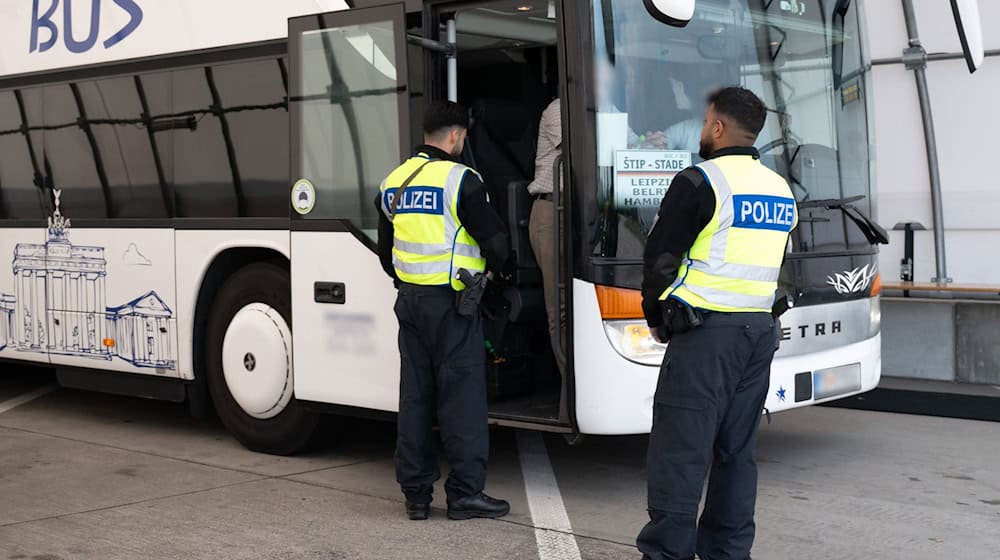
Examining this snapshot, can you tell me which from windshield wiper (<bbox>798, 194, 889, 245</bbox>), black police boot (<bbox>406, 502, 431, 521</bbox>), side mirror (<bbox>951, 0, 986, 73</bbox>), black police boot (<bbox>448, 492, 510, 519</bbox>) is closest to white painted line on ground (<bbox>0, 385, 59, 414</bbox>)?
black police boot (<bbox>406, 502, 431, 521</bbox>)

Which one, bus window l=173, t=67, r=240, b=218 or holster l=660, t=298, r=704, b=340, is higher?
bus window l=173, t=67, r=240, b=218

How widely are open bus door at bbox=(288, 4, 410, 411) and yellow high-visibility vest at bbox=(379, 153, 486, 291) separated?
24.0 inches

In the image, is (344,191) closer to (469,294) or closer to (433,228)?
(433,228)

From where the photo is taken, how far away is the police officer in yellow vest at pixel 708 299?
15.1 feet

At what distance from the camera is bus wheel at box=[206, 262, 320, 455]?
23.8ft

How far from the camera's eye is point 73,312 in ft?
27.3

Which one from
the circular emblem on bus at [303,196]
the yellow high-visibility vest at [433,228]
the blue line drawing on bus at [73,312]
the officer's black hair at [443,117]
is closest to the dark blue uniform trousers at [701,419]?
the yellow high-visibility vest at [433,228]

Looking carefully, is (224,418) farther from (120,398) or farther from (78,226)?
(120,398)

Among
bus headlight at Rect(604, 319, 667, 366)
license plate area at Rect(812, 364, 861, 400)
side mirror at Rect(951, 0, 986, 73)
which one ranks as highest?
side mirror at Rect(951, 0, 986, 73)

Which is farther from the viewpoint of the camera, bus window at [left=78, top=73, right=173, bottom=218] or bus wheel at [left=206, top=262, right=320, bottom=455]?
bus window at [left=78, top=73, right=173, bottom=218]

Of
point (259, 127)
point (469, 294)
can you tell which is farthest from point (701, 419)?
point (259, 127)

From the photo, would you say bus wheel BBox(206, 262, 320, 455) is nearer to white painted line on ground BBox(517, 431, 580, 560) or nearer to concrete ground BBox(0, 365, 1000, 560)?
concrete ground BBox(0, 365, 1000, 560)

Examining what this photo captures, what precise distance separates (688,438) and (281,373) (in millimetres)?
3211

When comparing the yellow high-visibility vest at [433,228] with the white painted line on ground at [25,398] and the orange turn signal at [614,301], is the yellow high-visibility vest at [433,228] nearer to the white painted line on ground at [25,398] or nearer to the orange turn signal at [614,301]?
the orange turn signal at [614,301]
